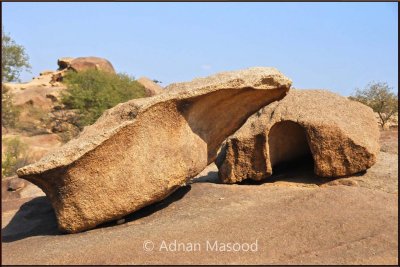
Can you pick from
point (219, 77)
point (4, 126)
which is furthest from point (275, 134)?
point (4, 126)

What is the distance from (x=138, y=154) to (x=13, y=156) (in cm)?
1297

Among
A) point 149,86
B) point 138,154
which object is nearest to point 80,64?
point 149,86

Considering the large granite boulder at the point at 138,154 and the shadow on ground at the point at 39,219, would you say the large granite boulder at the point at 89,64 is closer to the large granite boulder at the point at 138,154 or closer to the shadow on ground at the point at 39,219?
the shadow on ground at the point at 39,219

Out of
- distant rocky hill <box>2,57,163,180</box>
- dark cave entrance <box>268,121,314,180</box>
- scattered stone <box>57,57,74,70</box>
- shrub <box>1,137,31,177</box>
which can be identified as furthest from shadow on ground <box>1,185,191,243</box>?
scattered stone <box>57,57,74,70</box>

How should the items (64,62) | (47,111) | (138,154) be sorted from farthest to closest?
(64,62) < (47,111) < (138,154)

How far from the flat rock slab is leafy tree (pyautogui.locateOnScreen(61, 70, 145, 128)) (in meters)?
17.0

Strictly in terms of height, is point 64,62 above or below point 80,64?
above

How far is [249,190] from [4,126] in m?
19.6

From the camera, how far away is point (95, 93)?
909 inches

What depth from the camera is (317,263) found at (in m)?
3.51

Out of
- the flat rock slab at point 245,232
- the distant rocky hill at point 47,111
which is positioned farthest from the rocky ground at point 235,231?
the distant rocky hill at point 47,111

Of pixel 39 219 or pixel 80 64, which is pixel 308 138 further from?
pixel 80 64

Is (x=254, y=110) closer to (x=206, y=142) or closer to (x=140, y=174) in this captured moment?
(x=206, y=142)

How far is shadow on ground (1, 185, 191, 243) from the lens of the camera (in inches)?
221
